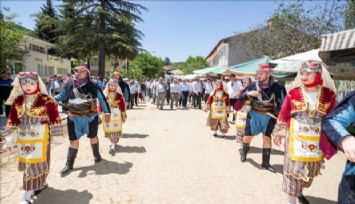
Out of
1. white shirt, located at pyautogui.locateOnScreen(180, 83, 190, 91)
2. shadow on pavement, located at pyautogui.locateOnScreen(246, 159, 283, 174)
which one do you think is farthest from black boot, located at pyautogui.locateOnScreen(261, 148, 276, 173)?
white shirt, located at pyautogui.locateOnScreen(180, 83, 190, 91)

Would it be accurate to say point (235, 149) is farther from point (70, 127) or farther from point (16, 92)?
point (16, 92)

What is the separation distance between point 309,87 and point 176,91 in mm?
13377

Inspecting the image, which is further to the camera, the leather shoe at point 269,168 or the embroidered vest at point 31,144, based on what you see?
the leather shoe at point 269,168

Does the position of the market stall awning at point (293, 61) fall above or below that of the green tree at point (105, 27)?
below

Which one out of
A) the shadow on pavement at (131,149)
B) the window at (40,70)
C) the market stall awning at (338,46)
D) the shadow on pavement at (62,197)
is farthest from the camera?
the window at (40,70)

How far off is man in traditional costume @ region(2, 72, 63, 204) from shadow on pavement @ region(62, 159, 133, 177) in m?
1.31

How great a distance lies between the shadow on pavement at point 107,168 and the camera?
5.16 m

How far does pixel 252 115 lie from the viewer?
5.41 meters

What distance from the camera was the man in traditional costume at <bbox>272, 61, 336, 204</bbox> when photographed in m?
3.54

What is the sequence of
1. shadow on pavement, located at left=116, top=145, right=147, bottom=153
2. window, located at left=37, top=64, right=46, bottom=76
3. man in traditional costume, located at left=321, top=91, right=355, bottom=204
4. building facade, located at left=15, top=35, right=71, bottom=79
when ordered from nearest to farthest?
man in traditional costume, located at left=321, top=91, right=355, bottom=204
shadow on pavement, located at left=116, top=145, right=147, bottom=153
building facade, located at left=15, top=35, right=71, bottom=79
window, located at left=37, top=64, right=46, bottom=76

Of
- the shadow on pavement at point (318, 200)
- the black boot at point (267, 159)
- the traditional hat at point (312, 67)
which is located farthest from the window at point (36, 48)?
the shadow on pavement at point (318, 200)

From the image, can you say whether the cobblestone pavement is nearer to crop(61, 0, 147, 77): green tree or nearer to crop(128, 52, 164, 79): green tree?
crop(61, 0, 147, 77): green tree

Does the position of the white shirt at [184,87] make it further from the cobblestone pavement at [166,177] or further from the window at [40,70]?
the window at [40,70]

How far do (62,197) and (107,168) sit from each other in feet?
4.34
